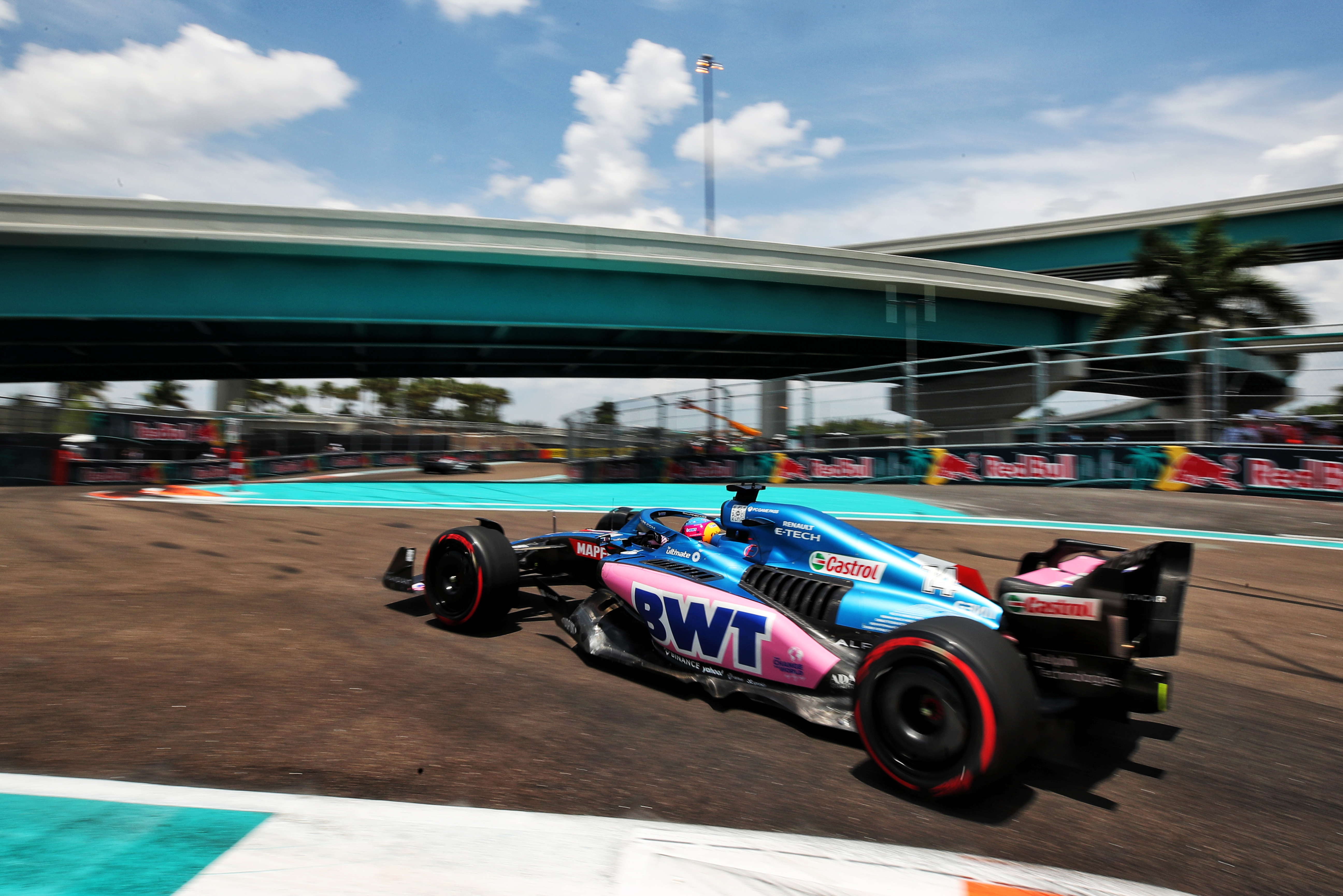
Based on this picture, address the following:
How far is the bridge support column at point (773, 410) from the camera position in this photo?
55.1ft

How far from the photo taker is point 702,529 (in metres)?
4.52

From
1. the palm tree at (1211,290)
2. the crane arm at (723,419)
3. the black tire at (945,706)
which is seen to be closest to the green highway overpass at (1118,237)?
the palm tree at (1211,290)

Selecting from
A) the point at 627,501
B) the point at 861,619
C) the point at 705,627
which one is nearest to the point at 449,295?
the point at 627,501

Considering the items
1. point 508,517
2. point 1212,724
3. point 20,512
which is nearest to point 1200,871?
point 1212,724

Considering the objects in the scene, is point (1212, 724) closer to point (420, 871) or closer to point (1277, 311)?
point (420, 871)

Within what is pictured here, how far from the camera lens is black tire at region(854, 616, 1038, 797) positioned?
2502mm

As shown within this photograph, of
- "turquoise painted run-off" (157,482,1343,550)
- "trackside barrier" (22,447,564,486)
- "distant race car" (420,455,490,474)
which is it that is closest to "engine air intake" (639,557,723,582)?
"turquoise painted run-off" (157,482,1343,550)

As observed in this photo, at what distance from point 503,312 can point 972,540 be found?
14.3 meters

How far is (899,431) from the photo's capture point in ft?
48.1

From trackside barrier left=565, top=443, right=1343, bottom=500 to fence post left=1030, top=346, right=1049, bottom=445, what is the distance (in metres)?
→ 0.22

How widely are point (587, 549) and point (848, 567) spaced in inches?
77.5

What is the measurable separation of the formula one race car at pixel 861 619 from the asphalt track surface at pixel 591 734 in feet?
0.60

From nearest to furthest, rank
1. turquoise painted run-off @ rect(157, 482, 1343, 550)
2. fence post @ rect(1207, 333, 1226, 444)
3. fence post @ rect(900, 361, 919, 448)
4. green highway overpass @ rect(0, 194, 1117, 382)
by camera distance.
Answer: turquoise painted run-off @ rect(157, 482, 1343, 550), fence post @ rect(1207, 333, 1226, 444), fence post @ rect(900, 361, 919, 448), green highway overpass @ rect(0, 194, 1117, 382)

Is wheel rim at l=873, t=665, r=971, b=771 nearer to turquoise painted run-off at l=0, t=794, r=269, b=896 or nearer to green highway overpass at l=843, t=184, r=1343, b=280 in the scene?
turquoise painted run-off at l=0, t=794, r=269, b=896
